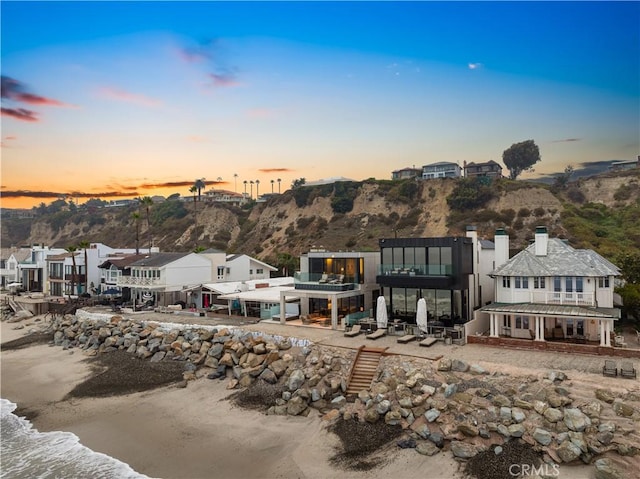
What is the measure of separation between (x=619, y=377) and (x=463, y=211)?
5753 cm

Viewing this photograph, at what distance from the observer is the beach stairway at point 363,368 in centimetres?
1844

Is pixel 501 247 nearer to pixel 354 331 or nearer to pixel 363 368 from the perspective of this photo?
pixel 354 331

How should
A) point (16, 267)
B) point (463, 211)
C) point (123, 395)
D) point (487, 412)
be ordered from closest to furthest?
point (487, 412) < point (123, 395) < point (16, 267) < point (463, 211)

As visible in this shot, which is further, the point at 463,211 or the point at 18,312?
the point at 463,211

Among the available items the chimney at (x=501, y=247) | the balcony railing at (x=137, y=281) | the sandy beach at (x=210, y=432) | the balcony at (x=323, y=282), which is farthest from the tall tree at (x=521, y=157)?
the sandy beach at (x=210, y=432)

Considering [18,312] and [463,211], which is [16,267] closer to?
[18,312]

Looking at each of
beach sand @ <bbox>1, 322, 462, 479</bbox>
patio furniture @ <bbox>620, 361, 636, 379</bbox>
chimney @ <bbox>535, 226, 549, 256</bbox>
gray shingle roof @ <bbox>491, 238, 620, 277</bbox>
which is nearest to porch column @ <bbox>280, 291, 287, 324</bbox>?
beach sand @ <bbox>1, 322, 462, 479</bbox>

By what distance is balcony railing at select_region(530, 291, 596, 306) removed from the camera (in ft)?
69.7

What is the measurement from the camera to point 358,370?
1941 centimetres

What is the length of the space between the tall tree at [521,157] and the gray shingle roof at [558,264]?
78.6 m

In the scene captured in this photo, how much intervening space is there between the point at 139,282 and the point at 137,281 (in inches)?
10.7

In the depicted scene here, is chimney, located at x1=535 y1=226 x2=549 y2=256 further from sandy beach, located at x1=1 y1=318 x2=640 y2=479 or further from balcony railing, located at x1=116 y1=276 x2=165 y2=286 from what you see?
balcony railing, located at x1=116 y1=276 x2=165 y2=286

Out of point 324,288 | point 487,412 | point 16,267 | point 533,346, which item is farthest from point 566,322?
point 16,267

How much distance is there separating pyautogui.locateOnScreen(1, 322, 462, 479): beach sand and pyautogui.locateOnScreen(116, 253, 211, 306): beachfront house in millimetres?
13951
